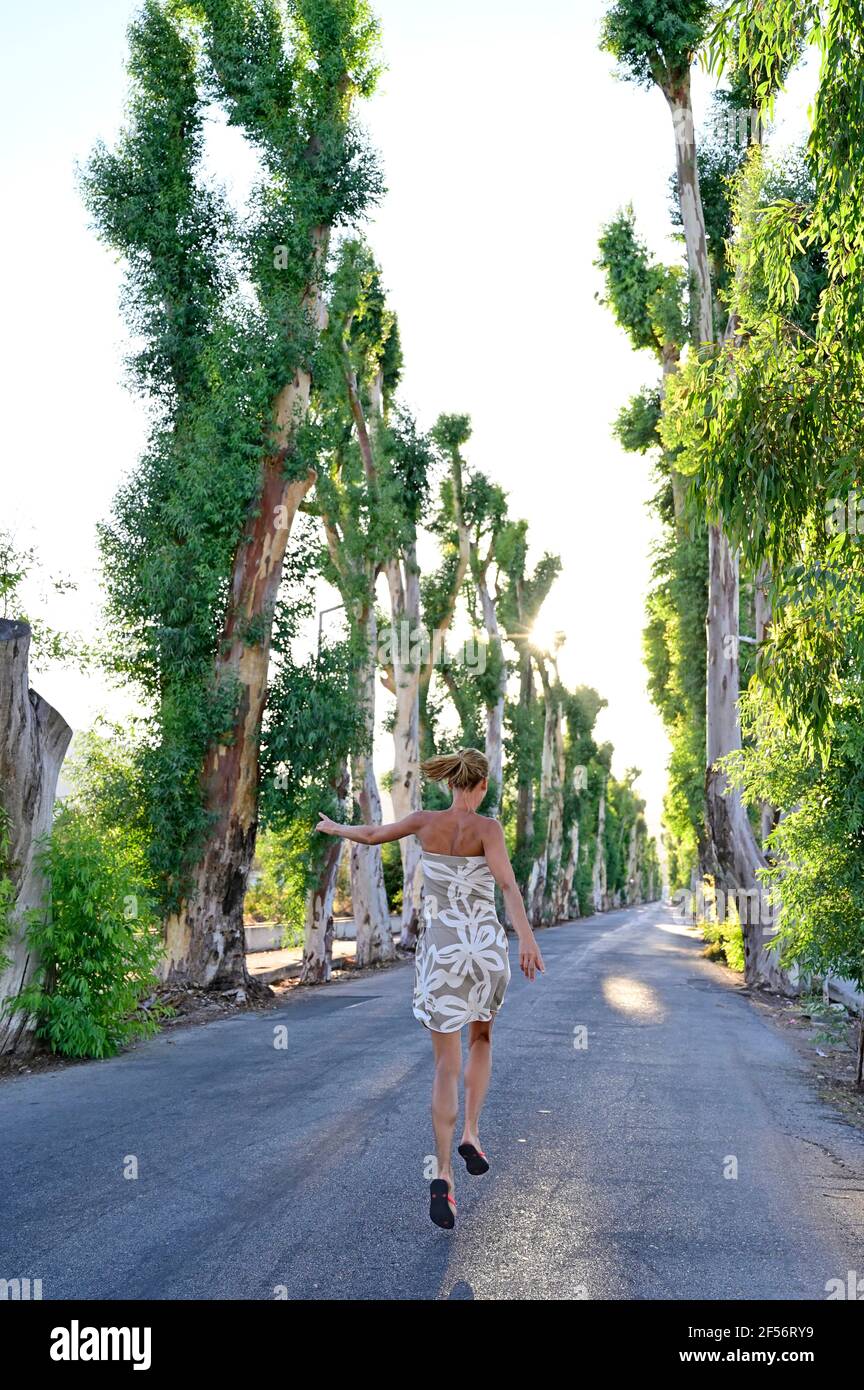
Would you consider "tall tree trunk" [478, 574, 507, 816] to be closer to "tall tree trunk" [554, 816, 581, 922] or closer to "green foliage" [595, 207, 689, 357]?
"green foliage" [595, 207, 689, 357]

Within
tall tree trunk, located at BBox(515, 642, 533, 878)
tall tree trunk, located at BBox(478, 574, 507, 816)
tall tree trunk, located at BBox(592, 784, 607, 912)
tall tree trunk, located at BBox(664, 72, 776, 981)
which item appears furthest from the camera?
tall tree trunk, located at BBox(592, 784, 607, 912)

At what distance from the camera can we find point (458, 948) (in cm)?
539

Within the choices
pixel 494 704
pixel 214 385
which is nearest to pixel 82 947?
pixel 214 385

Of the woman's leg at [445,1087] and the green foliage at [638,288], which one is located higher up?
the green foliage at [638,288]

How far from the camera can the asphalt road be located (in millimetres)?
4426

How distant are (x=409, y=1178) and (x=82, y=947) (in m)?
5.48

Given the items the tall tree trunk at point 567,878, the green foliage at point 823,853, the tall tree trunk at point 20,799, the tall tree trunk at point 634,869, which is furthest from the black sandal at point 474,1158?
the tall tree trunk at point 634,869

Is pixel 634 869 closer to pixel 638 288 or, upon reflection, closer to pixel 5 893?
pixel 638 288

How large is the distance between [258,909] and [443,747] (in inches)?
317

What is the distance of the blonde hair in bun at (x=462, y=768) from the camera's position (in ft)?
18.2

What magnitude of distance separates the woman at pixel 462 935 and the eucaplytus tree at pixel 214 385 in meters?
11.0

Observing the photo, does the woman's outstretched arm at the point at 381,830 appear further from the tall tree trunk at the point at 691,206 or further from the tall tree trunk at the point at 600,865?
the tall tree trunk at the point at 600,865

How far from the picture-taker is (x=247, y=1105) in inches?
319

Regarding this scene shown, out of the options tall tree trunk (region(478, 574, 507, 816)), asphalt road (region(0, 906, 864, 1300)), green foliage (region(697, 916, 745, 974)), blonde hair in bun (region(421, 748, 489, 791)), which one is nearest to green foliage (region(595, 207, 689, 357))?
green foliage (region(697, 916, 745, 974))
